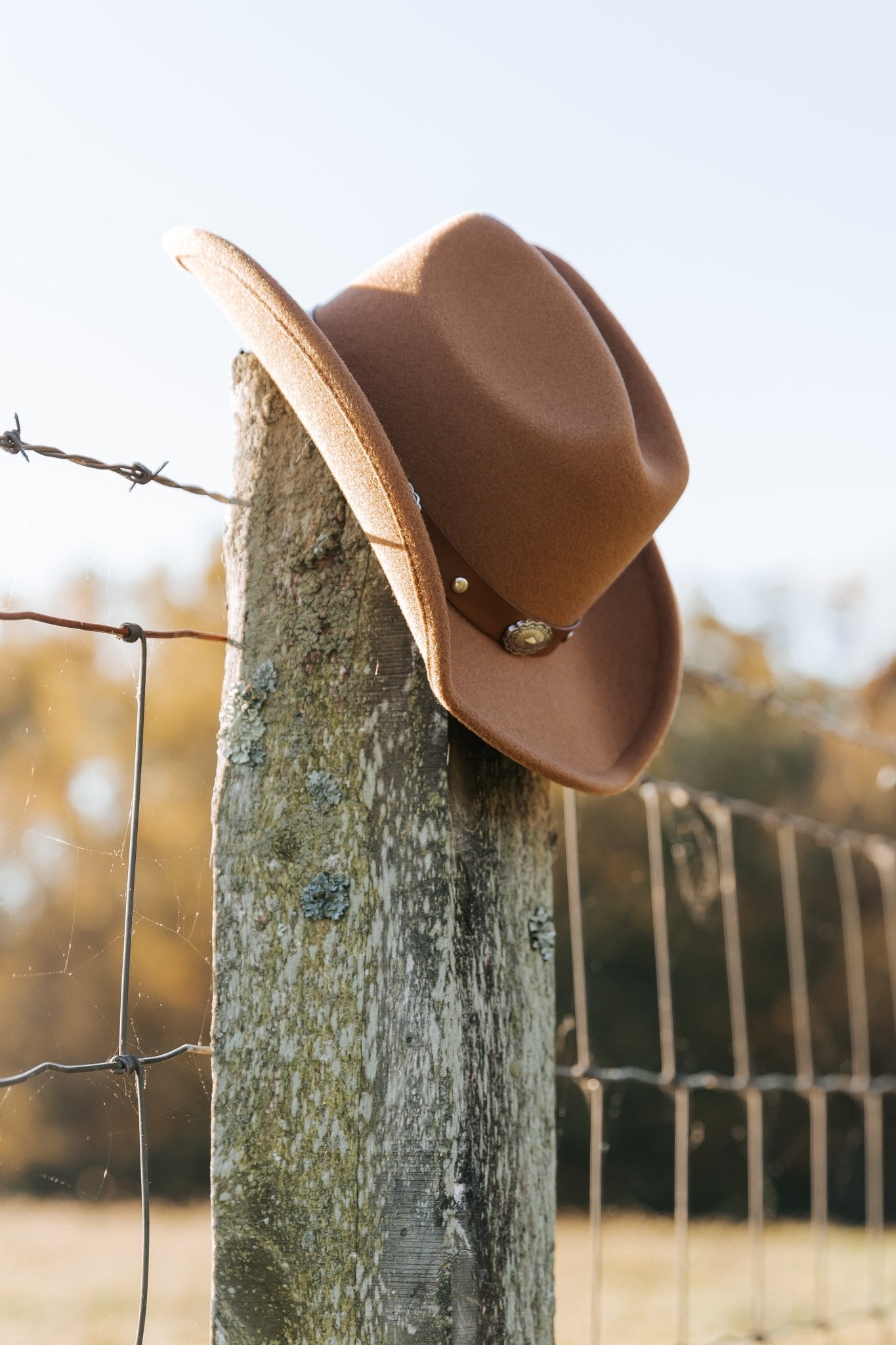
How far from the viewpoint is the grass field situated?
116cm

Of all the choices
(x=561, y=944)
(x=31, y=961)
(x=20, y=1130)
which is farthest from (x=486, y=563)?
(x=561, y=944)

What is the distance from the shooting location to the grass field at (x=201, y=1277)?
116 centimetres

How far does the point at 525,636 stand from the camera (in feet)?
2.91

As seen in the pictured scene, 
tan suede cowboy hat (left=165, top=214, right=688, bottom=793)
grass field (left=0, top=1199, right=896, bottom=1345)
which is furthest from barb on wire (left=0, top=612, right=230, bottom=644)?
grass field (left=0, top=1199, right=896, bottom=1345)

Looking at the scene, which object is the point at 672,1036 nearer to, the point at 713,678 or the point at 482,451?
the point at 713,678

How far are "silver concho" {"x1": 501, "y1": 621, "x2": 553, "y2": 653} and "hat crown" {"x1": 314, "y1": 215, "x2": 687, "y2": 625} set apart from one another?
1 centimetres

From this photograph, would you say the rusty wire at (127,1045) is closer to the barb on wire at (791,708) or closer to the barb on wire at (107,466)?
the barb on wire at (107,466)

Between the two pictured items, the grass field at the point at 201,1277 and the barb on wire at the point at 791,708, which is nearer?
the grass field at the point at 201,1277

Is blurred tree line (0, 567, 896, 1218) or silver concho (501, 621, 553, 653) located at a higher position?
silver concho (501, 621, 553, 653)

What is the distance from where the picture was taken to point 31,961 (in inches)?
31.7

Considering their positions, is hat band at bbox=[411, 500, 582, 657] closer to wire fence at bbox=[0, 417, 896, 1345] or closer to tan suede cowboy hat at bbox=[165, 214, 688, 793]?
tan suede cowboy hat at bbox=[165, 214, 688, 793]

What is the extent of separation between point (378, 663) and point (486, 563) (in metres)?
0.11

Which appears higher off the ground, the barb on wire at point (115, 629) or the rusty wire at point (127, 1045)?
the barb on wire at point (115, 629)

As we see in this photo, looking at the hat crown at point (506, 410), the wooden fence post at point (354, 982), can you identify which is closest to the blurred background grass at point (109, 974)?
the wooden fence post at point (354, 982)
